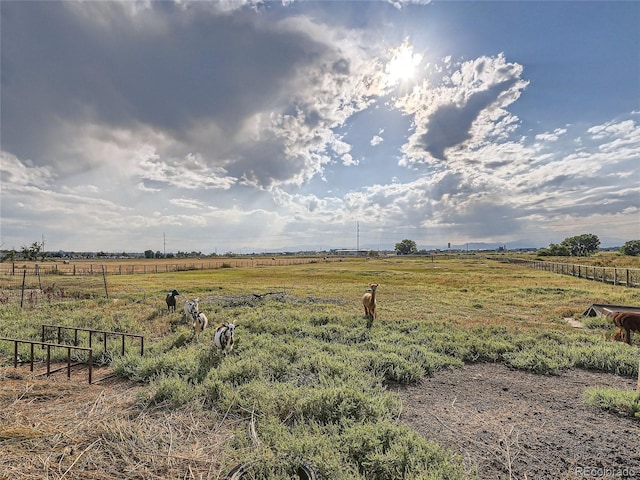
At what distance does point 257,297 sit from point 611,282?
3045 cm

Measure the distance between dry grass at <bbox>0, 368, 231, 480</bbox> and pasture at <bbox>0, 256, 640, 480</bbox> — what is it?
0.06ft

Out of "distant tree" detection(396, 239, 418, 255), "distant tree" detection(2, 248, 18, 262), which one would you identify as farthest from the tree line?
"distant tree" detection(2, 248, 18, 262)

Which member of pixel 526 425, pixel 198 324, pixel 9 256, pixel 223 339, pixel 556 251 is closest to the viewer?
pixel 526 425

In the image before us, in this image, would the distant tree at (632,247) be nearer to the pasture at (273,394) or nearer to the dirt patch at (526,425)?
the pasture at (273,394)

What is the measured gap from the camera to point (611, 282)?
25.7 meters

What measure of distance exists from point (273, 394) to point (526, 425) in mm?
4310

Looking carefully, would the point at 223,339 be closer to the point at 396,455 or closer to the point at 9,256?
the point at 396,455

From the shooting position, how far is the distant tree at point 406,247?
553ft

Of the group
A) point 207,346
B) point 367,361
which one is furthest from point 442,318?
point 207,346

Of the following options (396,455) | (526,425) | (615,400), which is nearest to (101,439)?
(396,455)

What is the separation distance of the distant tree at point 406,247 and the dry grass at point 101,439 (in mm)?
171310

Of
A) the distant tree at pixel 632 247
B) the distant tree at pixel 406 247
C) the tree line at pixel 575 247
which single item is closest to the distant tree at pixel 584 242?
the tree line at pixel 575 247

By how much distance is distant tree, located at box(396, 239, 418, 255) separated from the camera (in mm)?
168625

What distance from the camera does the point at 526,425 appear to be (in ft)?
15.7
